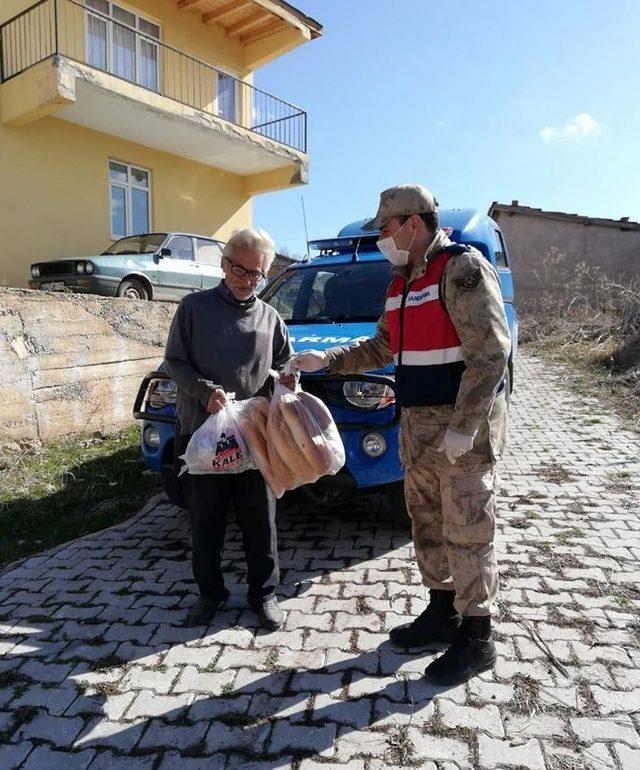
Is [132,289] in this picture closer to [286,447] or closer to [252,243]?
[252,243]

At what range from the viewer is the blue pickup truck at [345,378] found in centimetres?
333

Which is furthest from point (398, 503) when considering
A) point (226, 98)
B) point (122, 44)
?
point (226, 98)

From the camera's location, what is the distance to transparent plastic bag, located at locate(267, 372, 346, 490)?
2613 mm

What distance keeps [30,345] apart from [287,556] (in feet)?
11.1

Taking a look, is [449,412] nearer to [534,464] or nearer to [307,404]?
[307,404]

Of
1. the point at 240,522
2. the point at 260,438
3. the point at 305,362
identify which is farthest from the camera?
the point at 240,522

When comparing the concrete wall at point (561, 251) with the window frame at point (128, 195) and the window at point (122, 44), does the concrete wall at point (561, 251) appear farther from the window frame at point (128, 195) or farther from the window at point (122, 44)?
the window at point (122, 44)

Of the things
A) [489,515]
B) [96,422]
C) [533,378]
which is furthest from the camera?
[533,378]

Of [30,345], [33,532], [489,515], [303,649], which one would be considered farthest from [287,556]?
[30,345]

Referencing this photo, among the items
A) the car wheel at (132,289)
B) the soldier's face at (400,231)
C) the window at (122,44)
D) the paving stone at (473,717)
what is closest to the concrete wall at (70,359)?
the car wheel at (132,289)

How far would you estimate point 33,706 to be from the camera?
2.34 metres

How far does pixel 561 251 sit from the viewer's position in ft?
71.6

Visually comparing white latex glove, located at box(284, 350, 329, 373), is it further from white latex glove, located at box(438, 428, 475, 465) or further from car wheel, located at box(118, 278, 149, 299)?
car wheel, located at box(118, 278, 149, 299)

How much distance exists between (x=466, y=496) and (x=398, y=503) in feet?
4.37
